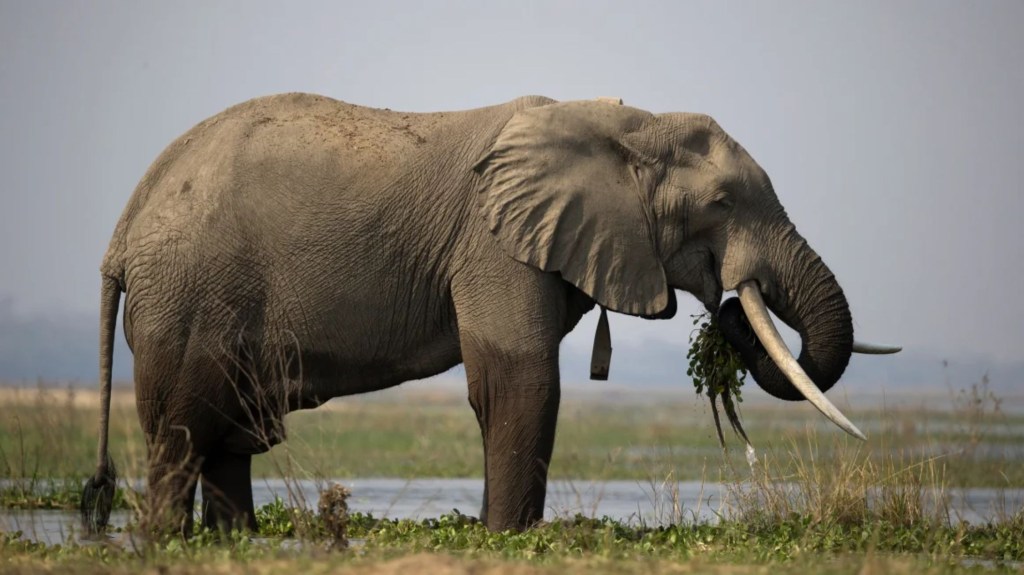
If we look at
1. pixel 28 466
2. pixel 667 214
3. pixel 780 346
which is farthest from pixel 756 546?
pixel 28 466

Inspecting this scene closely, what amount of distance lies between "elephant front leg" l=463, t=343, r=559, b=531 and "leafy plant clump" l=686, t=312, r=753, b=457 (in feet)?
4.85

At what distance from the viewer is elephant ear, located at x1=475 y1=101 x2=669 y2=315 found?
457 inches

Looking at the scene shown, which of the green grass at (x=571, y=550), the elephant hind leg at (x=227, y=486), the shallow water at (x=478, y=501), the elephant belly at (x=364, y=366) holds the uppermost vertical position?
the elephant belly at (x=364, y=366)

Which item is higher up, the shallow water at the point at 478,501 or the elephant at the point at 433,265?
the elephant at the point at 433,265

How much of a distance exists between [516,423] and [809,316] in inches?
93.3

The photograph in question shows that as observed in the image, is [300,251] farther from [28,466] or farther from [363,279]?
[28,466]

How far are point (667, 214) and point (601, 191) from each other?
532 mm

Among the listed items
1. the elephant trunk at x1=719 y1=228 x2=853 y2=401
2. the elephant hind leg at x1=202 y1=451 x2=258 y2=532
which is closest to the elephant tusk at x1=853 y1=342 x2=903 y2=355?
the elephant trunk at x1=719 y1=228 x2=853 y2=401

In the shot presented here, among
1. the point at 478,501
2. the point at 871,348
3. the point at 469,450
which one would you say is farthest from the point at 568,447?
the point at 871,348

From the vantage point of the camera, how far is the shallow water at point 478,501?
1376cm

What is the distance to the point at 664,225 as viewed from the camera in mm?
11938

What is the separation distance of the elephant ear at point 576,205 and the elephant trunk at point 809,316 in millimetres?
904

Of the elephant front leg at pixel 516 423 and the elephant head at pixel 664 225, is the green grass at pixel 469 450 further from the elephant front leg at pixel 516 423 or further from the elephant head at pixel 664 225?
the elephant head at pixel 664 225

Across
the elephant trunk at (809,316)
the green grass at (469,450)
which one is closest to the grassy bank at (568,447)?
the green grass at (469,450)
